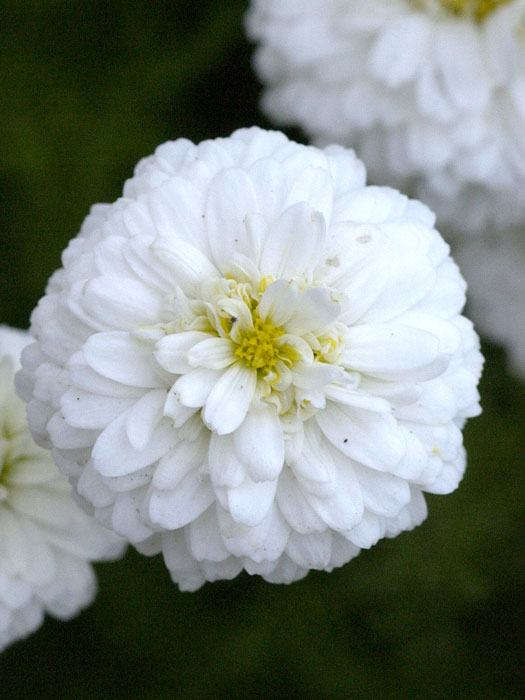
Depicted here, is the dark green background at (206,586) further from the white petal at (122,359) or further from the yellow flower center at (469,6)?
the white petal at (122,359)

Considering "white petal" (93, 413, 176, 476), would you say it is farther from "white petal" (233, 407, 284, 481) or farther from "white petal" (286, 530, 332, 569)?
"white petal" (286, 530, 332, 569)

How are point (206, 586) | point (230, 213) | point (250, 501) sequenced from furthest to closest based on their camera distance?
1. point (206, 586)
2. point (230, 213)
3. point (250, 501)

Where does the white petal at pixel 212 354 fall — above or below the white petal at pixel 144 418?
above

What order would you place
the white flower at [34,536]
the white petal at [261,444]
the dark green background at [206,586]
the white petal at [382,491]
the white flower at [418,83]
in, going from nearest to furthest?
the white petal at [261,444] → the white petal at [382,491] → the white flower at [34,536] → the white flower at [418,83] → the dark green background at [206,586]

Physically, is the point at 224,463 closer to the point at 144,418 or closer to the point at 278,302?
the point at 144,418

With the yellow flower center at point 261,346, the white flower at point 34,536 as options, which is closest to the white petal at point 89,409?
the yellow flower center at point 261,346

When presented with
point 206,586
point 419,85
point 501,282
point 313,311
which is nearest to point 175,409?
point 313,311
